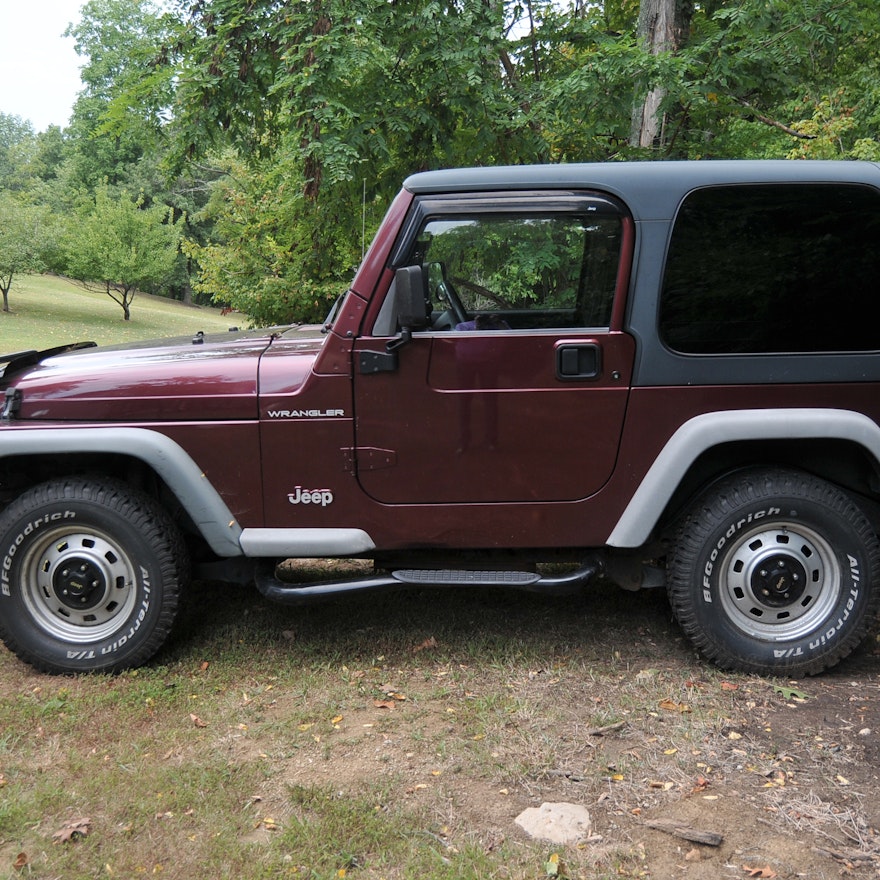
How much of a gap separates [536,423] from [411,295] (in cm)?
77

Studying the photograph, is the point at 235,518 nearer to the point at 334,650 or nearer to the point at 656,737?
the point at 334,650

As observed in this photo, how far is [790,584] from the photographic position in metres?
3.84

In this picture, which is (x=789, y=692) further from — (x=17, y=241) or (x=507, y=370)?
(x=17, y=241)

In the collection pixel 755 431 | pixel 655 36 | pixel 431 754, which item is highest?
pixel 655 36

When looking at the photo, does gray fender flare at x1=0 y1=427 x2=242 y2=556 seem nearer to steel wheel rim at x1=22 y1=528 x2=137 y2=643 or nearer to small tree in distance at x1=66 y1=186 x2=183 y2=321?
steel wheel rim at x1=22 y1=528 x2=137 y2=643

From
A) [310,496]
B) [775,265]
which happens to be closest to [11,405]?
[310,496]

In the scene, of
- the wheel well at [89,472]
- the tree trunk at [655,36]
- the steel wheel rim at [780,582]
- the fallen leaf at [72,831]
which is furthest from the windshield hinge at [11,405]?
the tree trunk at [655,36]

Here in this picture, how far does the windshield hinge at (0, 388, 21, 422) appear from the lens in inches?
154

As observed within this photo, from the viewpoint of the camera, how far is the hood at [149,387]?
3824 millimetres

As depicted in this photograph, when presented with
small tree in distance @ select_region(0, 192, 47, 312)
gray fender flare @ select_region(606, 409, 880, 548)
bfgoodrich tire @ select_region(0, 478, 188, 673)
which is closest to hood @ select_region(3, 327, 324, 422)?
bfgoodrich tire @ select_region(0, 478, 188, 673)

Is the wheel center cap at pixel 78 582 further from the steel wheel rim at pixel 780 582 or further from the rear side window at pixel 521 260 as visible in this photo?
the steel wheel rim at pixel 780 582

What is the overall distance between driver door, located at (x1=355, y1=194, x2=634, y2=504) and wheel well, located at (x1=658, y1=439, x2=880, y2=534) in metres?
0.44

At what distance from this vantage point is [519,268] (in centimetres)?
381

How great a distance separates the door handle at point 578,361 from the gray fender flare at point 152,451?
5.22ft
